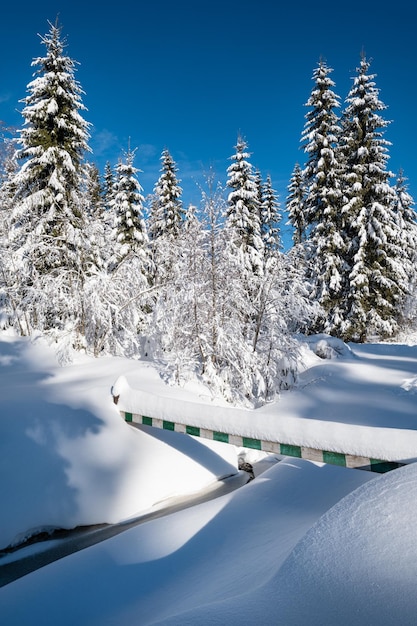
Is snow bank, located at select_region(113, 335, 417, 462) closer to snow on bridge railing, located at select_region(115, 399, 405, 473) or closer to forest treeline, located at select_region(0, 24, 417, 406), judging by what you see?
snow on bridge railing, located at select_region(115, 399, 405, 473)

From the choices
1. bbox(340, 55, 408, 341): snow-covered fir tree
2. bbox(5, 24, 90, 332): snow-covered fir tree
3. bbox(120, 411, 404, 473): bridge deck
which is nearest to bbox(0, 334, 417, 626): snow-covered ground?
bbox(120, 411, 404, 473): bridge deck

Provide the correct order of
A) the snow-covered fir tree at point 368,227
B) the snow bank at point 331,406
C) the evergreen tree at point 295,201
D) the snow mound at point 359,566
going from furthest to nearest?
1. the evergreen tree at point 295,201
2. the snow-covered fir tree at point 368,227
3. the snow bank at point 331,406
4. the snow mound at point 359,566

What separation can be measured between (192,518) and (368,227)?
17071mm

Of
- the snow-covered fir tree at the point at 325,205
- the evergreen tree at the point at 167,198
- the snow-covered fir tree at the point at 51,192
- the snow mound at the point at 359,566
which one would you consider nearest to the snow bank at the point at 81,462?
Answer: the snow mound at the point at 359,566

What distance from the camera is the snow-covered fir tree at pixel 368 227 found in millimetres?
17172

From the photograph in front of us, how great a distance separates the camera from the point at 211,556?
11.1ft

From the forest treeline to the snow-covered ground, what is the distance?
6.31 ft

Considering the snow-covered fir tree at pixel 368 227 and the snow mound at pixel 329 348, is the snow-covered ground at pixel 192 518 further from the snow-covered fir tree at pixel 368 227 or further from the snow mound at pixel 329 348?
the snow-covered fir tree at pixel 368 227

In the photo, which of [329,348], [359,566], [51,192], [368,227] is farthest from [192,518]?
[368,227]

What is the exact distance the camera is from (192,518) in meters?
4.23

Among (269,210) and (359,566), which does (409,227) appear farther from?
(359,566)

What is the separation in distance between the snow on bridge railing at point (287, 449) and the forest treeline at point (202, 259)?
3.63m

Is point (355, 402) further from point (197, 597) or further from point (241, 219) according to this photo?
point (241, 219)

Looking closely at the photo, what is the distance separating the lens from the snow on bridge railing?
4.41m
